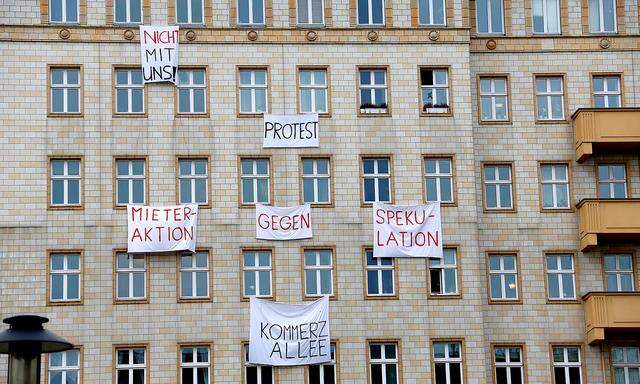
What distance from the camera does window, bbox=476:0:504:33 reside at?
58250 millimetres

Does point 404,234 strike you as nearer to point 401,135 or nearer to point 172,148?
point 401,135

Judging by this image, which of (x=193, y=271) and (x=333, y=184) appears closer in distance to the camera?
(x=193, y=271)

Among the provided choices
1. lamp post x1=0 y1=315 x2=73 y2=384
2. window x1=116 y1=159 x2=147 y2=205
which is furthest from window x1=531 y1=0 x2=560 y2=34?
lamp post x1=0 y1=315 x2=73 y2=384

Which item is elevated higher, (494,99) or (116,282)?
(494,99)

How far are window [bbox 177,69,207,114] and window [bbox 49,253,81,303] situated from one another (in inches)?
272

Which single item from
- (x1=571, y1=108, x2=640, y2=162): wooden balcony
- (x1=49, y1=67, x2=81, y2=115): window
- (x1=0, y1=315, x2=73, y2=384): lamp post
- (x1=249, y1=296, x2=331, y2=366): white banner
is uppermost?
(x1=49, y1=67, x2=81, y2=115): window

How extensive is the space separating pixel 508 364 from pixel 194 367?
39.0 ft

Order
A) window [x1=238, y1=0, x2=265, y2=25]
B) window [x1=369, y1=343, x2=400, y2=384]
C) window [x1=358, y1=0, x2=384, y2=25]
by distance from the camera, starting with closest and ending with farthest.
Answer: window [x1=369, y1=343, x2=400, y2=384]
window [x1=238, y1=0, x2=265, y2=25]
window [x1=358, y1=0, x2=384, y2=25]

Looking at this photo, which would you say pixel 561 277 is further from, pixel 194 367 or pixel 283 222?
pixel 194 367

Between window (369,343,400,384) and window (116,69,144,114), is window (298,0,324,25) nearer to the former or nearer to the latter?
window (116,69,144,114)

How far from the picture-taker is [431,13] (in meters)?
56.8

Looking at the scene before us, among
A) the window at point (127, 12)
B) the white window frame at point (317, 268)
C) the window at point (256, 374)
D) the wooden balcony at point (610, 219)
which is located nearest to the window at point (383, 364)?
the white window frame at point (317, 268)

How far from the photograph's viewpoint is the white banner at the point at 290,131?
181 ft

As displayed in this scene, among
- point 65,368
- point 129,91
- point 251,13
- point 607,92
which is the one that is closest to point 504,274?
point 607,92
